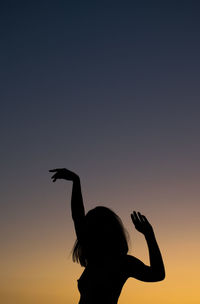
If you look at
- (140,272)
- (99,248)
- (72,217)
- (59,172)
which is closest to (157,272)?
(140,272)

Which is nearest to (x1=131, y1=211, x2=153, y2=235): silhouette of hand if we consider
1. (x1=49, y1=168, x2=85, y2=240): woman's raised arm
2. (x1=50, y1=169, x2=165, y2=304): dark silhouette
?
(x1=50, y1=169, x2=165, y2=304): dark silhouette

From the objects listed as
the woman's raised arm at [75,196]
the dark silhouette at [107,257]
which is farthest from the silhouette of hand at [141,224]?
the woman's raised arm at [75,196]

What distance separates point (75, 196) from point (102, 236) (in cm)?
83

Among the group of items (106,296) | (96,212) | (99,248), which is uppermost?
(96,212)

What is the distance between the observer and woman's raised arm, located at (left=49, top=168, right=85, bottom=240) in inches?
154

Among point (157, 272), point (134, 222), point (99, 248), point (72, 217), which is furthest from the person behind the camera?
point (72, 217)

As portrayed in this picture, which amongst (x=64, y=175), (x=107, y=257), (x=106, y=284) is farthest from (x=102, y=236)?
(x=64, y=175)

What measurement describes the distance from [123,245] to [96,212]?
42 cm

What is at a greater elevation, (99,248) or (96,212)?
(96,212)

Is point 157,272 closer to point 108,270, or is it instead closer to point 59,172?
point 108,270

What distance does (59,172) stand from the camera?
13.9ft

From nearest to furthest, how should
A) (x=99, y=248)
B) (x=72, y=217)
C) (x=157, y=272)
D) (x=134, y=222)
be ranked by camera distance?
1. (x=157, y=272)
2. (x=134, y=222)
3. (x=99, y=248)
4. (x=72, y=217)

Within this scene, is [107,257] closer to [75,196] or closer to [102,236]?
[102,236]

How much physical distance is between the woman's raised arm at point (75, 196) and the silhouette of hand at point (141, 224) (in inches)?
29.3
